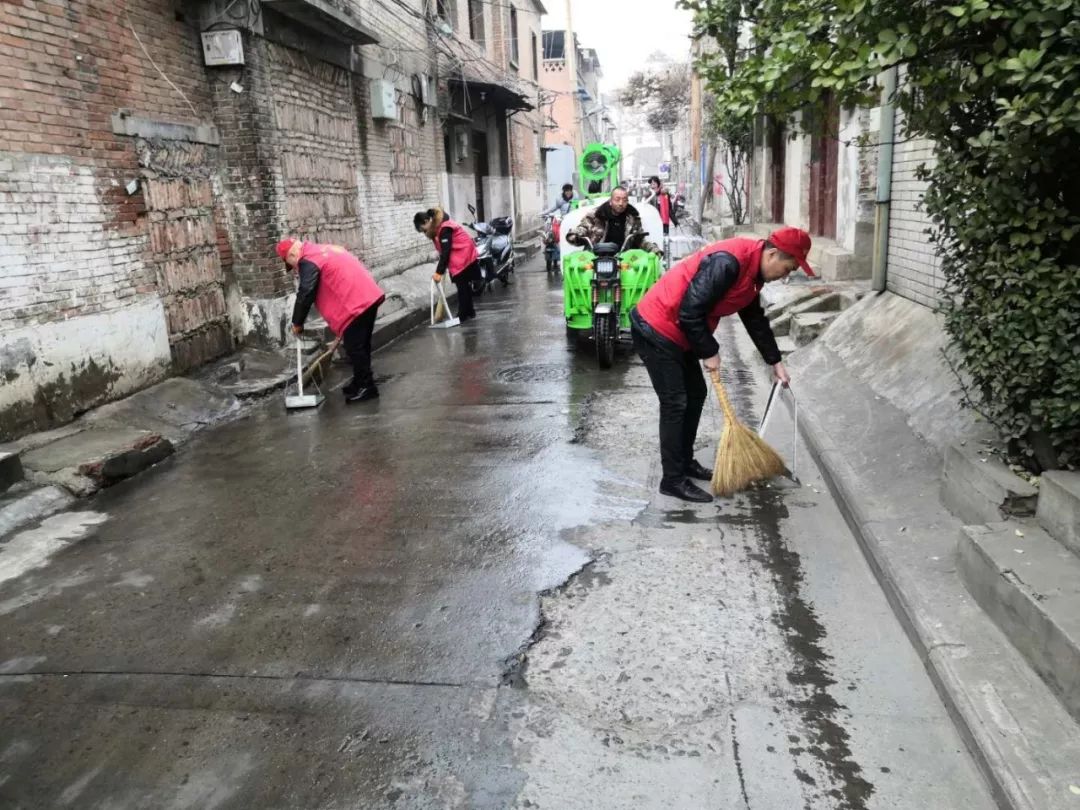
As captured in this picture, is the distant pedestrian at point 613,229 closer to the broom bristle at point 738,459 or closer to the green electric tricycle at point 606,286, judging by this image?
the green electric tricycle at point 606,286

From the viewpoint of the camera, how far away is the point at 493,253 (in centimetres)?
1552

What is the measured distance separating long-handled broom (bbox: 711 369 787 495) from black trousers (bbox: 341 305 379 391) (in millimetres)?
3881

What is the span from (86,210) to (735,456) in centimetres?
547

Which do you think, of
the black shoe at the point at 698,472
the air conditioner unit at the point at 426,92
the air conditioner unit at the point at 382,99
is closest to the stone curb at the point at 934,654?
the black shoe at the point at 698,472

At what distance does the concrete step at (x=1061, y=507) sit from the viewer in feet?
10.0

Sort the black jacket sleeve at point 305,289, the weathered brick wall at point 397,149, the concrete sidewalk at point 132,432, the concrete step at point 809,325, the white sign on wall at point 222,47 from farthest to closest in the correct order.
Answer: the weathered brick wall at point 397,149
the white sign on wall at point 222,47
the concrete step at point 809,325
the black jacket sleeve at point 305,289
the concrete sidewalk at point 132,432

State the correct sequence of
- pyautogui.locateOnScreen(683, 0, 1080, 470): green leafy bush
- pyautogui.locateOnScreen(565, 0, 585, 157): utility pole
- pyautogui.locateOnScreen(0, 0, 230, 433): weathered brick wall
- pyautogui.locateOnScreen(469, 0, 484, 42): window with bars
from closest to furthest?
pyautogui.locateOnScreen(683, 0, 1080, 470): green leafy bush
pyautogui.locateOnScreen(0, 0, 230, 433): weathered brick wall
pyautogui.locateOnScreen(469, 0, 484, 42): window with bars
pyautogui.locateOnScreen(565, 0, 585, 157): utility pole

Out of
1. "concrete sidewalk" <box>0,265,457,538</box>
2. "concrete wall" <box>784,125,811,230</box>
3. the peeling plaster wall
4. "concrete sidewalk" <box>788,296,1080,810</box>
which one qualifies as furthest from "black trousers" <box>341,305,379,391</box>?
"concrete wall" <box>784,125,811,230</box>

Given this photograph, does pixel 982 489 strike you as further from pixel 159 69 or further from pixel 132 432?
pixel 159 69

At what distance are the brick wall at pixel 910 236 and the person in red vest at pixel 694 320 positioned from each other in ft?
7.59

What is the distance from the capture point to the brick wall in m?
6.57

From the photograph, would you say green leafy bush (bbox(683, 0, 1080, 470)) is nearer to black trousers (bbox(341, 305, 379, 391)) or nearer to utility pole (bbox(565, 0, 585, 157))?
black trousers (bbox(341, 305, 379, 391))

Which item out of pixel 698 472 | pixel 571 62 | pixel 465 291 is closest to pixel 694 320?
pixel 698 472

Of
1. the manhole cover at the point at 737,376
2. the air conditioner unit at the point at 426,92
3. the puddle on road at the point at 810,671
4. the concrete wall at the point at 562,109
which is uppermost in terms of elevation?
the concrete wall at the point at 562,109
